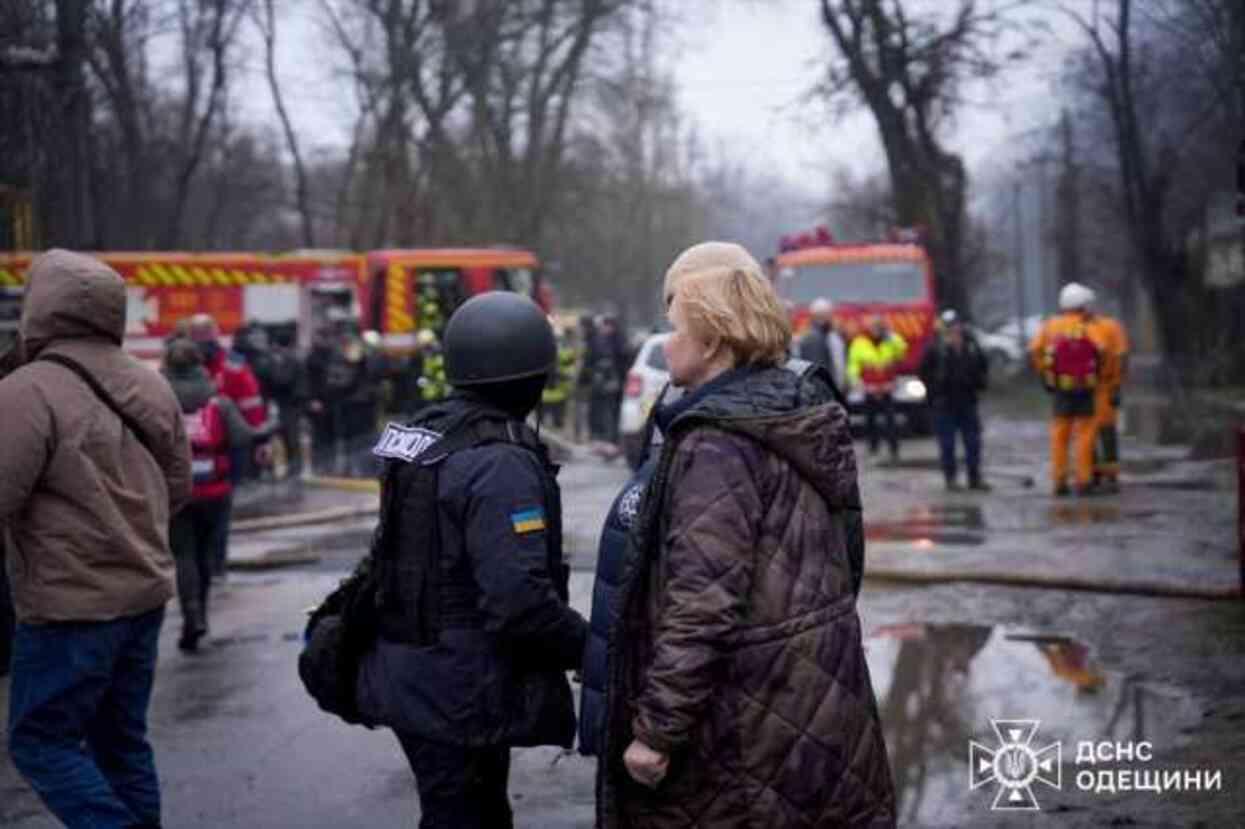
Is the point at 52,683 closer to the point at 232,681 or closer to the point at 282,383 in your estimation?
the point at 232,681

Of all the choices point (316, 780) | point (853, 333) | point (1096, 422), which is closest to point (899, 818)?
point (316, 780)

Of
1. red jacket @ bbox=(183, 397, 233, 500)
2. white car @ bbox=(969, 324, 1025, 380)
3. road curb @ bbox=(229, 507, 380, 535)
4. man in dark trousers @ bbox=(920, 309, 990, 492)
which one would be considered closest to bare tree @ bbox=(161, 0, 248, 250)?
road curb @ bbox=(229, 507, 380, 535)

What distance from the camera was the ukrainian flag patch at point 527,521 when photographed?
4.37 meters

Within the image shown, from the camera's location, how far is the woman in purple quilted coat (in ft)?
12.4

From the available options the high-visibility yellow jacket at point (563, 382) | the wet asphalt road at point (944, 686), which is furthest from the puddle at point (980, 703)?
the high-visibility yellow jacket at point (563, 382)

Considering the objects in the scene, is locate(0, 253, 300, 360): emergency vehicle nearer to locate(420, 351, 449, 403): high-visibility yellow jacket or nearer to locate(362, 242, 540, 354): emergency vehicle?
locate(362, 242, 540, 354): emergency vehicle

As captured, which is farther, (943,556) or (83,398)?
(943,556)

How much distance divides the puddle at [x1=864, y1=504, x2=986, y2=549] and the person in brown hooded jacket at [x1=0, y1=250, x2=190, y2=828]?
826 centimetres

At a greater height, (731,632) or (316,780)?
(731,632)

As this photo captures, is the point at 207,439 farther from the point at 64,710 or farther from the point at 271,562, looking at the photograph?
the point at 64,710

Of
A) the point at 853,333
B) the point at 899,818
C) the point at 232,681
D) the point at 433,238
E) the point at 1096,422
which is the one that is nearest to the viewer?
the point at 899,818

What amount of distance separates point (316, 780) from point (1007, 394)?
112 feet

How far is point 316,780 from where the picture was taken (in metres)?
7.36

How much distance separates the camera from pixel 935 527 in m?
14.8
